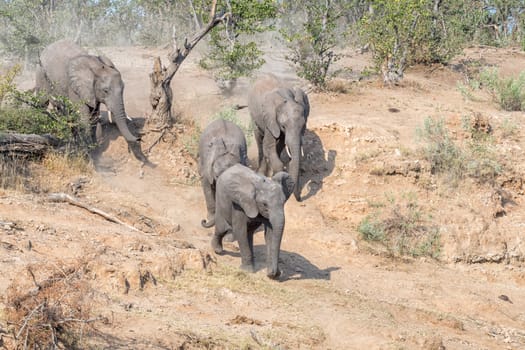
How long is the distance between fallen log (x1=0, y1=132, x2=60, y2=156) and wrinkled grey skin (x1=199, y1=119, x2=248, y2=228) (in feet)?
9.64

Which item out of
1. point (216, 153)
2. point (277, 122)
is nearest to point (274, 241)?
point (216, 153)

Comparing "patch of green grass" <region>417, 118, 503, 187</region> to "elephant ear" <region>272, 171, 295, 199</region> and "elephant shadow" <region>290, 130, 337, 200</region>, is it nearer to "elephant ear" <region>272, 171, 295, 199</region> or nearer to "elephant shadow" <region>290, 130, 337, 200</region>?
"elephant shadow" <region>290, 130, 337, 200</region>

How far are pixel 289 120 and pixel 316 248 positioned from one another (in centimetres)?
259

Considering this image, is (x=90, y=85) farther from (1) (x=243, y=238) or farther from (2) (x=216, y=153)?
(1) (x=243, y=238)

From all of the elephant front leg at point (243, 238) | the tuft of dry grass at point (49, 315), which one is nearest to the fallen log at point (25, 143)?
the elephant front leg at point (243, 238)

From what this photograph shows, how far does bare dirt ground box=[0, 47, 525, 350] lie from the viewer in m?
7.71

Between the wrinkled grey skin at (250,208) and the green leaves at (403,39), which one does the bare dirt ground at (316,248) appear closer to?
the wrinkled grey skin at (250,208)

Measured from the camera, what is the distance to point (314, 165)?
14258mm

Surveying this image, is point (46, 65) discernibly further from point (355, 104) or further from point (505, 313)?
point (505, 313)

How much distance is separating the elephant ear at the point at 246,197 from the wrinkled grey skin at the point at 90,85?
16.9 ft

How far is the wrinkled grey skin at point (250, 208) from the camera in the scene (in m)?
9.34

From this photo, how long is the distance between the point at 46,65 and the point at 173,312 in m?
9.92

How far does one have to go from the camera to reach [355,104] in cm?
1733

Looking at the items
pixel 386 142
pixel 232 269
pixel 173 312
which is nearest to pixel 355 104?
pixel 386 142
